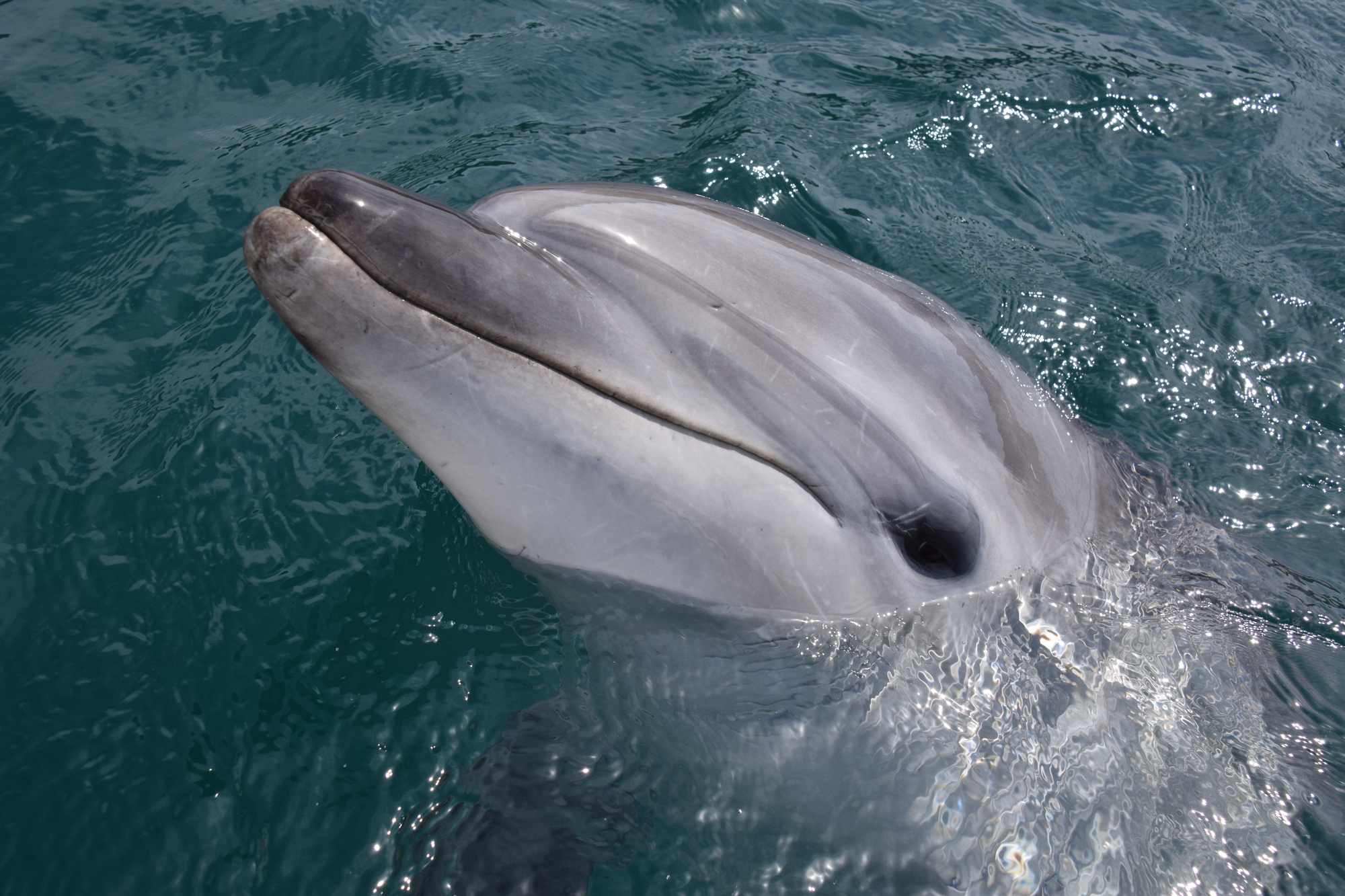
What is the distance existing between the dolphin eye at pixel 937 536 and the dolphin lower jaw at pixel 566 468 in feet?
0.26

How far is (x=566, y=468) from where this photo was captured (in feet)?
10.8

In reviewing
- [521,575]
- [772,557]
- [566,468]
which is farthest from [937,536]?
[521,575]

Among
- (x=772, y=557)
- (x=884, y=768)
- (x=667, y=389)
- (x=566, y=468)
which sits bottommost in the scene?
(x=884, y=768)

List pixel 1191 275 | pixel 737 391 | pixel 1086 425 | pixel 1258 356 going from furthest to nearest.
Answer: pixel 1191 275
pixel 1258 356
pixel 1086 425
pixel 737 391

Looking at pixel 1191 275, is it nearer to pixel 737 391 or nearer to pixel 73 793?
pixel 737 391

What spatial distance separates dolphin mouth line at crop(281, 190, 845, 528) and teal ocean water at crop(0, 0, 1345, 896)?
0.75 metres

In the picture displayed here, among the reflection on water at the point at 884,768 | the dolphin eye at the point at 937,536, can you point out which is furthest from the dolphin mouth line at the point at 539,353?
the reflection on water at the point at 884,768

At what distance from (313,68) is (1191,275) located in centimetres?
714

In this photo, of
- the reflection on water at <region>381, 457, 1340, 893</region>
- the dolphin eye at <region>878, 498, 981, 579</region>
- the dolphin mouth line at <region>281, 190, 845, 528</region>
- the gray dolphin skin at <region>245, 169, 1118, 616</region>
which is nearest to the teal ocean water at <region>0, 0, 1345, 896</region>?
the reflection on water at <region>381, 457, 1340, 893</region>

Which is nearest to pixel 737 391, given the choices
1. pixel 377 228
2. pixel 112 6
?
pixel 377 228

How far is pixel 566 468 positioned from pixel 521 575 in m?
1.22

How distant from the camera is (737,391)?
10.8 feet

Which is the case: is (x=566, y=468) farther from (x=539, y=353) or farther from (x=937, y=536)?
(x=937, y=536)

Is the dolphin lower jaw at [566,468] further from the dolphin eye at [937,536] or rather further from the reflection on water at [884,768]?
the reflection on water at [884,768]
